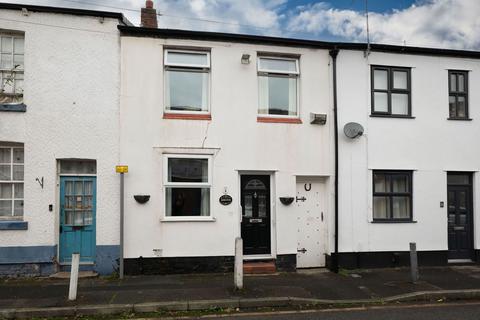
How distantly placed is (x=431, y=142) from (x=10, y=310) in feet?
34.3

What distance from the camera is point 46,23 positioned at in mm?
8781

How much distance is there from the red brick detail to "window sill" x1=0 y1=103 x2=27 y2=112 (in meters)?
6.50

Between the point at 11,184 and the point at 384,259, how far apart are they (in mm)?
9601

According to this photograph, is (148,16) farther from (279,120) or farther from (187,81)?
(279,120)

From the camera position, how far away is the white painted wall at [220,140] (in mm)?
8938

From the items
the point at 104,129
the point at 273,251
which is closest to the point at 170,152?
the point at 104,129

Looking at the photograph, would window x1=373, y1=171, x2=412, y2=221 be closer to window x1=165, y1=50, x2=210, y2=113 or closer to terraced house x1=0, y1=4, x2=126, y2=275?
window x1=165, y1=50, x2=210, y2=113

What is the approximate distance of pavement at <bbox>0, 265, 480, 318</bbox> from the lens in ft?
21.9

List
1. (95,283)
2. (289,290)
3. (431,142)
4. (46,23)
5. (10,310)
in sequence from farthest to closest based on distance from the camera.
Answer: (431,142), (46,23), (95,283), (289,290), (10,310)

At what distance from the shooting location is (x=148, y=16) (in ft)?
34.2

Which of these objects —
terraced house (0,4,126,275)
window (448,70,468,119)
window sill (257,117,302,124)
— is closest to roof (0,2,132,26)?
terraced house (0,4,126,275)

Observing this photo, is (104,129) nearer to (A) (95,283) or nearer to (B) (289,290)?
(A) (95,283)

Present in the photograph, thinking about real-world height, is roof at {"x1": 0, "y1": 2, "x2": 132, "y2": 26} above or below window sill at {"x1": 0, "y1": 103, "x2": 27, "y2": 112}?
above

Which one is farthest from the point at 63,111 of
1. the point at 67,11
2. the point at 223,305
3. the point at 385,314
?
the point at 385,314
